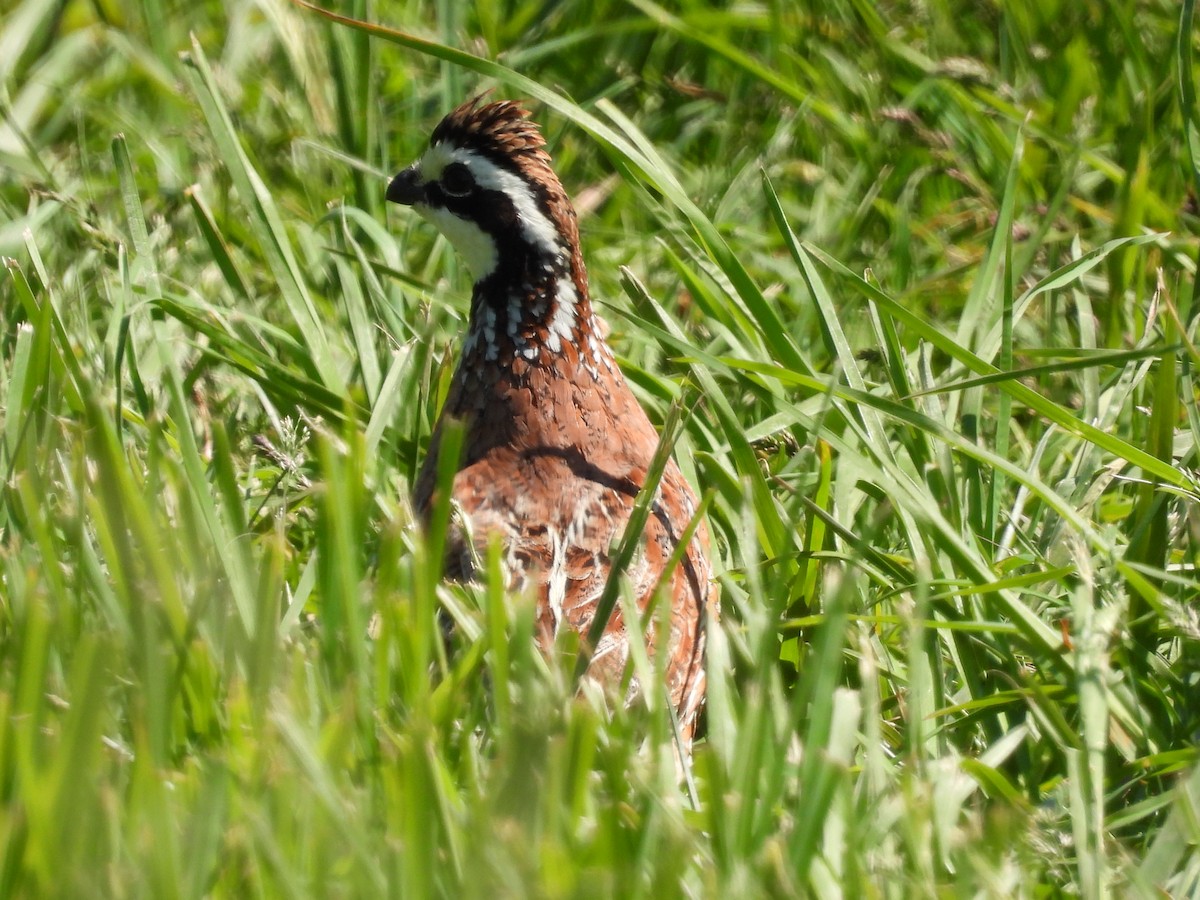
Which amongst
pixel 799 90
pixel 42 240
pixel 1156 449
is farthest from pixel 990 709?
pixel 42 240

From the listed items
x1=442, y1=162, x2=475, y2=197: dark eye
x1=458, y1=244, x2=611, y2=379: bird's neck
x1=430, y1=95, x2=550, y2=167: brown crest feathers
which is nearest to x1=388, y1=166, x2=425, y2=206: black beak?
x1=442, y1=162, x2=475, y2=197: dark eye

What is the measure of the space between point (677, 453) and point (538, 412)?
1.21 feet

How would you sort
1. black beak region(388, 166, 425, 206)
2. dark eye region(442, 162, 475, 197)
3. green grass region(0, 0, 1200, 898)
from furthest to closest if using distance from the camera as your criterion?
black beak region(388, 166, 425, 206)
dark eye region(442, 162, 475, 197)
green grass region(0, 0, 1200, 898)

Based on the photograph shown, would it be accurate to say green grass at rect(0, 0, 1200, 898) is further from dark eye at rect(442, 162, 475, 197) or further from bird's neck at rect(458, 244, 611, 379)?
dark eye at rect(442, 162, 475, 197)

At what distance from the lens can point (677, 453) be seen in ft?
12.0

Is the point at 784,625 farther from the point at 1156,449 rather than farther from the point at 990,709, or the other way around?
the point at 1156,449

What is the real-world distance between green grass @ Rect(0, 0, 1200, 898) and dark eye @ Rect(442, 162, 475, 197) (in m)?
0.28

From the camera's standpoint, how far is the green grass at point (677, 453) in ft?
6.84

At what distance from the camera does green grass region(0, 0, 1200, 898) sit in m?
2.09

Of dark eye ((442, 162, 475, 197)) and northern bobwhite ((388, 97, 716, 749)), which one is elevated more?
dark eye ((442, 162, 475, 197))

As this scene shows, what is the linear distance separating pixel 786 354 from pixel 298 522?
121 cm

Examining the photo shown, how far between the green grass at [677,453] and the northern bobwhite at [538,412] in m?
0.15

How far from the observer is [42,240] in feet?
14.8

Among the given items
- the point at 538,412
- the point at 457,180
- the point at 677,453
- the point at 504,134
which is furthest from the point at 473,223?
the point at 677,453
